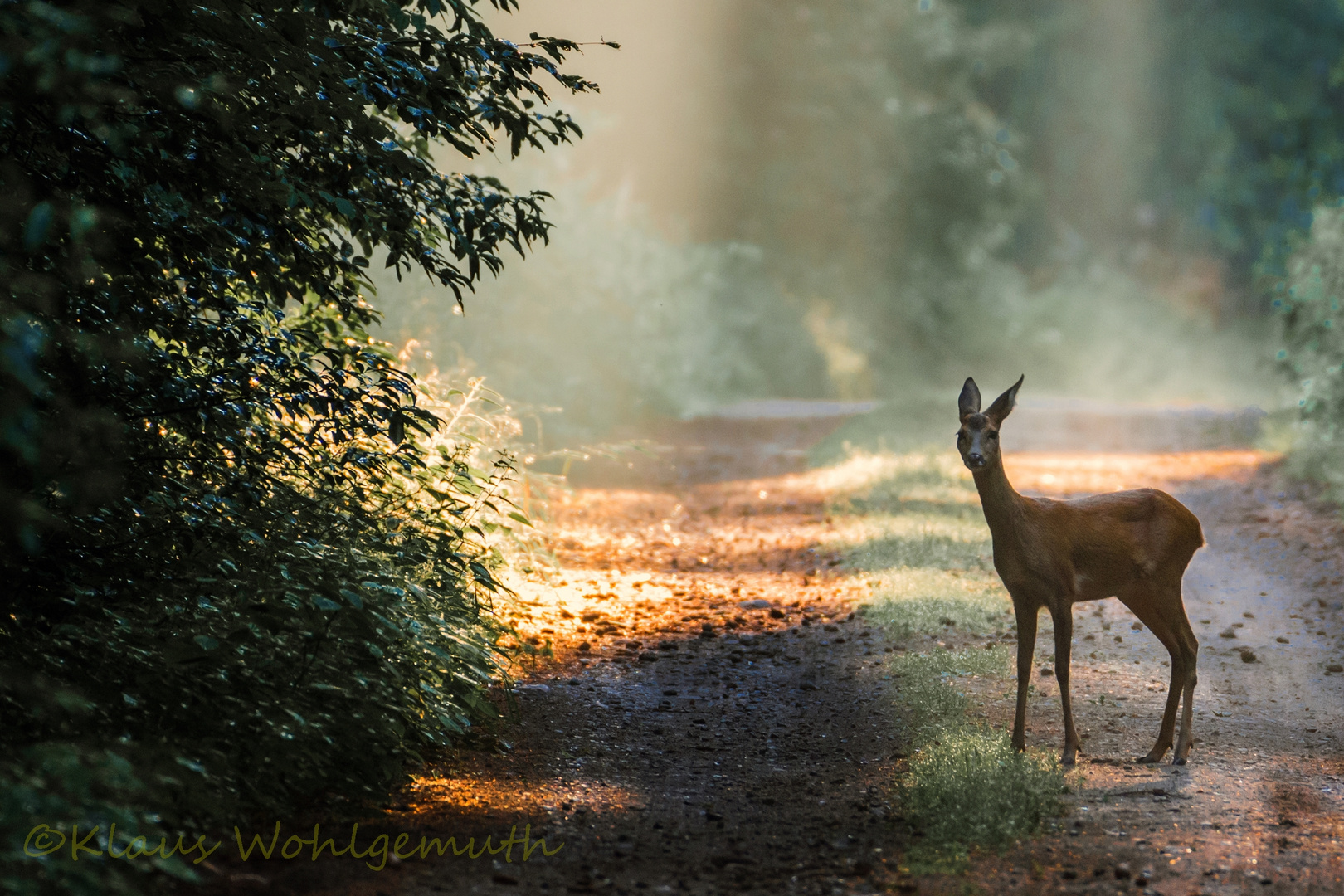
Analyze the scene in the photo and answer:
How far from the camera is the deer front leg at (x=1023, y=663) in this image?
617 cm

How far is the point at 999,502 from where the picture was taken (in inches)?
248

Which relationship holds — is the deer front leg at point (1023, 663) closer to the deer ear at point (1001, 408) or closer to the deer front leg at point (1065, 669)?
the deer front leg at point (1065, 669)

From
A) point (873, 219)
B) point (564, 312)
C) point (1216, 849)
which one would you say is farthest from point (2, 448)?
point (873, 219)

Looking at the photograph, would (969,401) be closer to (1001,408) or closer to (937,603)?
(1001,408)

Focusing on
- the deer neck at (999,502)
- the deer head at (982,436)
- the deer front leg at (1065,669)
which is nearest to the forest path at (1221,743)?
A: the deer front leg at (1065,669)

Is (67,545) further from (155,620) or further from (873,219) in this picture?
(873,219)

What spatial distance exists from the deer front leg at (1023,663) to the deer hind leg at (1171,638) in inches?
27.1

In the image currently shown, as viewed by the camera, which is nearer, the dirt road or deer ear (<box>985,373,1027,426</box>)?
the dirt road

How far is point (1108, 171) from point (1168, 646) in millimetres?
49806

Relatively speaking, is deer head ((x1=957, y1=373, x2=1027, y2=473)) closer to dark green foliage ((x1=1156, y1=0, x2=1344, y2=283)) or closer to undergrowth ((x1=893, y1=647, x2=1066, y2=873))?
undergrowth ((x1=893, y1=647, x2=1066, y2=873))

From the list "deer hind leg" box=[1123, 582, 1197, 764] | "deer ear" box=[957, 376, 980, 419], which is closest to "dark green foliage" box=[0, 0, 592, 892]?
"deer ear" box=[957, 376, 980, 419]

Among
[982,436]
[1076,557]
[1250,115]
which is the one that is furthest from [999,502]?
[1250,115]

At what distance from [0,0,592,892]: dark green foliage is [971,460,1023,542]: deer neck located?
2.80 m

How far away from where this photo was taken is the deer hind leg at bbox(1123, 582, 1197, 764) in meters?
6.25
